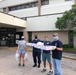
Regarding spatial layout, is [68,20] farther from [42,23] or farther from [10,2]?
[10,2]

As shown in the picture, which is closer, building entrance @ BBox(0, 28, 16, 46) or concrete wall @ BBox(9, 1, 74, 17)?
concrete wall @ BBox(9, 1, 74, 17)

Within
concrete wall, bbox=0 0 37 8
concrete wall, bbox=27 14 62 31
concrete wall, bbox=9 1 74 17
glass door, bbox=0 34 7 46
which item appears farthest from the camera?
concrete wall, bbox=0 0 37 8

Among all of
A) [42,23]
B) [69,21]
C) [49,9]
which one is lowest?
[69,21]

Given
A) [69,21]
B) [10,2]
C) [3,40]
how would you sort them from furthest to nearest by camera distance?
[10,2] < [3,40] < [69,21]

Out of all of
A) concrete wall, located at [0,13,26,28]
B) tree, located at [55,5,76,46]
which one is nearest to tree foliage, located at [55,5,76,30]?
tree, located at [55,5,76,46]

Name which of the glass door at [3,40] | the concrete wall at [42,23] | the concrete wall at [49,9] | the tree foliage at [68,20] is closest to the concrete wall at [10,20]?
the concrete wall at [42,23]

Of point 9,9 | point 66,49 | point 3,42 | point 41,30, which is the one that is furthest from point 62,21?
point 9,9

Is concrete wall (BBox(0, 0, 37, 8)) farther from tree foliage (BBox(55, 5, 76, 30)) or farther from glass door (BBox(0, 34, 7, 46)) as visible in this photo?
tree foliage (BBox(55, 5, 76, 30))

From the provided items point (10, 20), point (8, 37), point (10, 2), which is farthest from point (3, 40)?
point (10, 2)

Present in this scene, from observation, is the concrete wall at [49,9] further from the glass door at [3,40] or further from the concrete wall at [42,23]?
the glass door at [3,40]

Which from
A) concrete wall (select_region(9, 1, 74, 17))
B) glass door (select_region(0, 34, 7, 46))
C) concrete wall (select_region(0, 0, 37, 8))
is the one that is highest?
concrete wall (select_region(0, 0, 37, 8))

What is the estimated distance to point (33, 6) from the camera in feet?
102

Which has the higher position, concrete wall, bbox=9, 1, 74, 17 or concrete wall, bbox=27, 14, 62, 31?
concrete wall, bbox=9, 1, 74, 17

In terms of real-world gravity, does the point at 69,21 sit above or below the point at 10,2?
below
